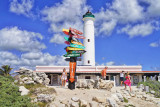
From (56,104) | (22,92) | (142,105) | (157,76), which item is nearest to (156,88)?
(157,76)

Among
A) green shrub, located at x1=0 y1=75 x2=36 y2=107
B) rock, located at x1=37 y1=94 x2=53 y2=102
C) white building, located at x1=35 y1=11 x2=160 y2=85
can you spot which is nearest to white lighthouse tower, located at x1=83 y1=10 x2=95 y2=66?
white building, located at x1=35 y1=11 x2=160 y2=85

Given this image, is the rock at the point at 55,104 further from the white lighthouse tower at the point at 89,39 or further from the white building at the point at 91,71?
the white lighthouse tower at the point at 89,39

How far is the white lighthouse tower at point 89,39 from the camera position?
89.5ft

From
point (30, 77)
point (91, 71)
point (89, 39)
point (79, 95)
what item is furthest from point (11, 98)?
point (89, 39)

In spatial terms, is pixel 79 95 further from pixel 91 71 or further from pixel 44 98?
pixel 91 71

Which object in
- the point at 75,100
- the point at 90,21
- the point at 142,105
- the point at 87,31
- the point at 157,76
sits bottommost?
the point at 142,105

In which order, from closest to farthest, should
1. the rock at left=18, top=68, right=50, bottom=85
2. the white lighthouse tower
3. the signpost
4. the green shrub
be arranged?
the green shrub, the rock at left=18, top=68, right=50, bottom=85, the signpost, the white lighthouse tower

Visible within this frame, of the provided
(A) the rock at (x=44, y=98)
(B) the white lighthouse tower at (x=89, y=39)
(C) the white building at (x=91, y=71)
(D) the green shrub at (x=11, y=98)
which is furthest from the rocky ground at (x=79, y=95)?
(B) the white lighthouse tower at (x=89, y=39)

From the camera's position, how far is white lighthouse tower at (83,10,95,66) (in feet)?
89.5

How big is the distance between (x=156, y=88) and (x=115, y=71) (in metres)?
6.60

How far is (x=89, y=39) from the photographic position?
2764 centimetres

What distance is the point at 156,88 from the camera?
19641mm

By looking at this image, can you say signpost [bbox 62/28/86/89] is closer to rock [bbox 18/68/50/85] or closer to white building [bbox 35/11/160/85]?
rock [bbox 18/68/50/85]

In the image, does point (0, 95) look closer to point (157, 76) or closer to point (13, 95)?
point (13, 95)
